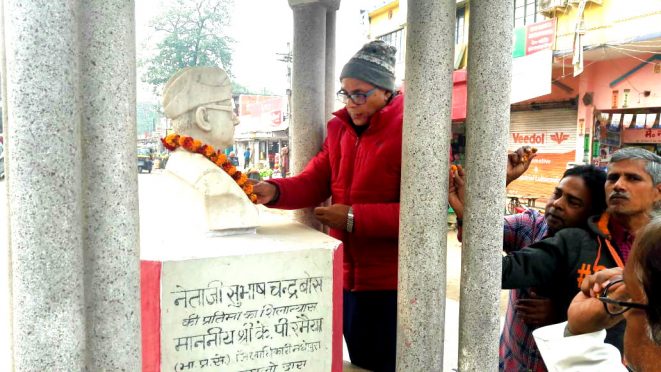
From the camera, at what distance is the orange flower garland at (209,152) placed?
2508 mm

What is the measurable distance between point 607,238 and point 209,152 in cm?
179

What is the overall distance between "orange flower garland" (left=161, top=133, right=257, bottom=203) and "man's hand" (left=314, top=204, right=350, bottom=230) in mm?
353

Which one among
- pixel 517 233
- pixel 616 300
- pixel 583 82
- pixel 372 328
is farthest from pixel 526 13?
pixel 616 300

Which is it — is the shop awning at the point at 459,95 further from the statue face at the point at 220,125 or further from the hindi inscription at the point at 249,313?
the hindi inscription at the point at 249,313

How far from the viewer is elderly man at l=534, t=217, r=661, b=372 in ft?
3.71

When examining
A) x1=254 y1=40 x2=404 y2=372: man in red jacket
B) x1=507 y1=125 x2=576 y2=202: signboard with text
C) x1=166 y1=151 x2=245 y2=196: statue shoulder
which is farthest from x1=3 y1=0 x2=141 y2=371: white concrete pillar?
x1=507 y1=125 x2=576 y2=202: signboard with text

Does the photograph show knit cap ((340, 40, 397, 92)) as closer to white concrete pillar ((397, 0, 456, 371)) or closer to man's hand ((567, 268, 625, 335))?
white concrete pillar ((397, 0, 456, 371))

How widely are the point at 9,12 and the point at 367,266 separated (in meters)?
1.93

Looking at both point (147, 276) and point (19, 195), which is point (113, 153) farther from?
point (147, 276)

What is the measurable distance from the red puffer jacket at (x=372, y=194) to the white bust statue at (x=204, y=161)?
0.50m

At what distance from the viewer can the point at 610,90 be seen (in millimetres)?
9555

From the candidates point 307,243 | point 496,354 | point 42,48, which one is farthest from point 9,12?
point 496,354

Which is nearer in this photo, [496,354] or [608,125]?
[496,354]

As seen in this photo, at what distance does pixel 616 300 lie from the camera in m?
1.31
